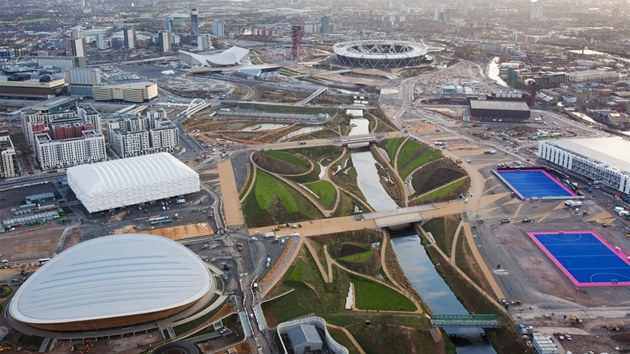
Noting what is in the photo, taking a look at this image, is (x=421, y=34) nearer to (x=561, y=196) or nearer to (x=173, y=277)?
(x=561, y=196)

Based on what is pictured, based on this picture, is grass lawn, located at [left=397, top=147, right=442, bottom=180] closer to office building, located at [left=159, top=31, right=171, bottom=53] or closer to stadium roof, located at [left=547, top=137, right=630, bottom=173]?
stadium roof, located at [left=547, top=137, right=630, bottom=173]

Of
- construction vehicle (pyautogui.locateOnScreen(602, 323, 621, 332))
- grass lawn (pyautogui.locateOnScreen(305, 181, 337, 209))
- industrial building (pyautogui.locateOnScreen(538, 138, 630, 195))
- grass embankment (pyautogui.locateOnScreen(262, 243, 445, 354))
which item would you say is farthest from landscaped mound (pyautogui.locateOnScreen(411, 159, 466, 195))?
construction vehicle (pyautogui.locateOnScreen(602, 323, 621, 332))

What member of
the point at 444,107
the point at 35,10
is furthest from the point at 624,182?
the point at 35,10

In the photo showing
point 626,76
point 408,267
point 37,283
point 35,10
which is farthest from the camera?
point 35,10

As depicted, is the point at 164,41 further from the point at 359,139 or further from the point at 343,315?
the point at 343,315

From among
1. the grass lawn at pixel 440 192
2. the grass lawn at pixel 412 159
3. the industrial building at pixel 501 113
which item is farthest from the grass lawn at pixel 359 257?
the industrial building at pixel 501 113

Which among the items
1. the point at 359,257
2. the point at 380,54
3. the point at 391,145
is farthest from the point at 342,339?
the point at 380,54
